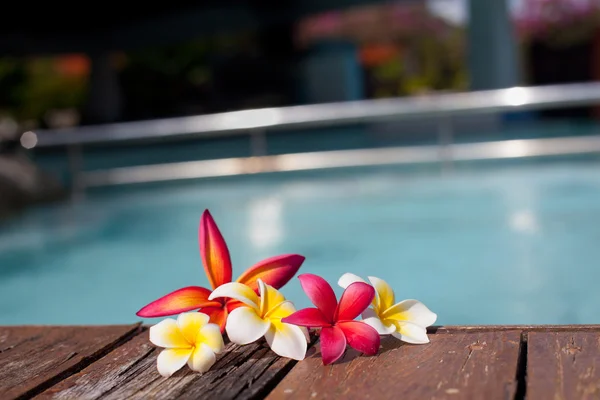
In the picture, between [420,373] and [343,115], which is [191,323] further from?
[343,115]

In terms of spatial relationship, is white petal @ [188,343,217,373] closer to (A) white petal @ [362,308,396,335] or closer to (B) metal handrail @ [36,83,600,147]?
(A) white petal @ [362,308,396,335]

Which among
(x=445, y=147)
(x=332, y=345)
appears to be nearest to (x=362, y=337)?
(x=332, y=345)

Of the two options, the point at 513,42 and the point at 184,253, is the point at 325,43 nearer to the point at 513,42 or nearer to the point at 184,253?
the point at 513,42

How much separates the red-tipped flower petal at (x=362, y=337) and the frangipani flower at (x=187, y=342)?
0.19 metres

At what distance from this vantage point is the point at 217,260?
1374 millimetres

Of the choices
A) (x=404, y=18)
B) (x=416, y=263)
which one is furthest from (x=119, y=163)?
(x=404, y=18)

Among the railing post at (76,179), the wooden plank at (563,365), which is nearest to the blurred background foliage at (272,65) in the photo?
the railing post at (76,179)

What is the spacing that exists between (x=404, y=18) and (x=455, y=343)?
66.7 ft

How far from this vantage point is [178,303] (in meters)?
1.31

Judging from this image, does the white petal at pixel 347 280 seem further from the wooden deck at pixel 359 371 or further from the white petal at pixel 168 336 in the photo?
the white petal at pixel 168 336

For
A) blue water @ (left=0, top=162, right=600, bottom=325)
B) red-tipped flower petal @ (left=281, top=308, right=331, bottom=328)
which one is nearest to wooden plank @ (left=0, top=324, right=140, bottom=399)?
red-tipped flower petal @ (left=281, top=308, right=331, bottom=328)

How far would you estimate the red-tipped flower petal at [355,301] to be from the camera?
1.26 metres

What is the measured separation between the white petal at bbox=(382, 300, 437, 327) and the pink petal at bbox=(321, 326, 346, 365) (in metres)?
0.14

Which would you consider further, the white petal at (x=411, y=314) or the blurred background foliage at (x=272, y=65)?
the blurred background foliage at (x=272, y=65)
